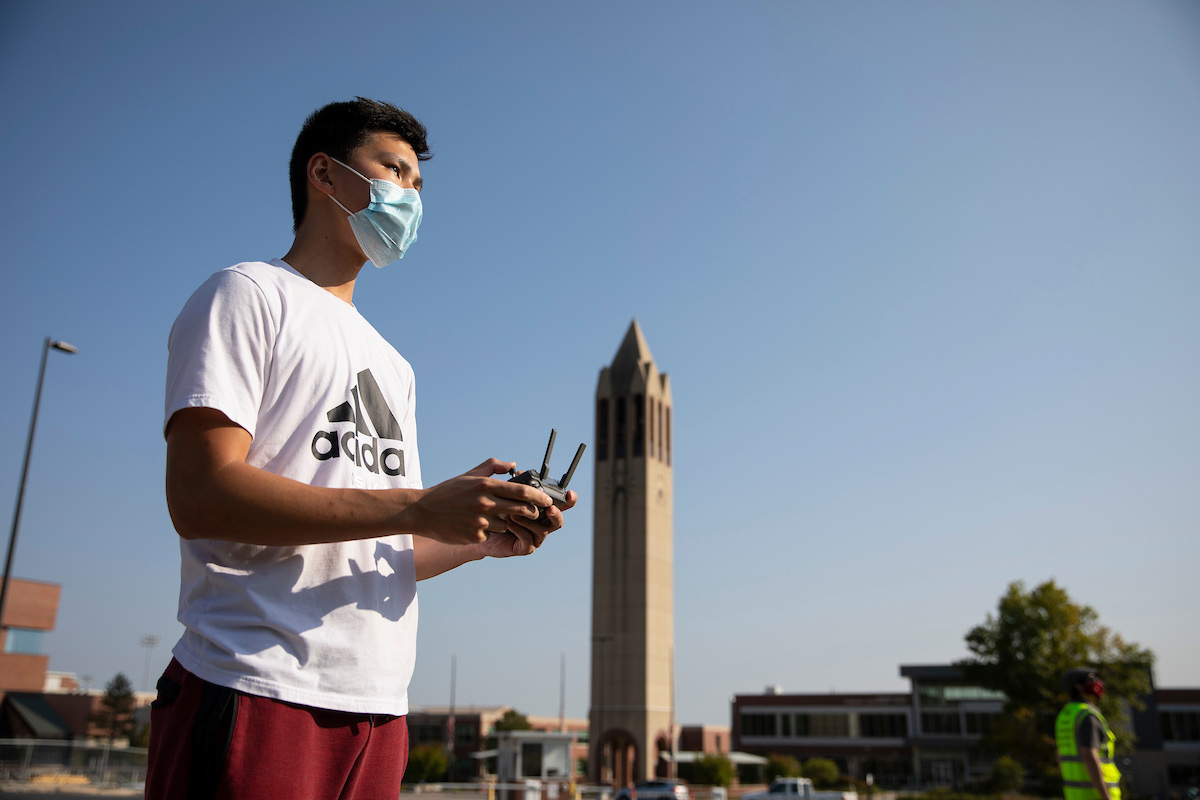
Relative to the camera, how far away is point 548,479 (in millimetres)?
1752

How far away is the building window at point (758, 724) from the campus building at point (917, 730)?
0.08 m

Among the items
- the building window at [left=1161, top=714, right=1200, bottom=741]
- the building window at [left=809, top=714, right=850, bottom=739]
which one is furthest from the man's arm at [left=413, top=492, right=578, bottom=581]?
the building window at [left=809, top=714, right=850, bottom=739]

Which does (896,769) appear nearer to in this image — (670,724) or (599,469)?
(670,724)

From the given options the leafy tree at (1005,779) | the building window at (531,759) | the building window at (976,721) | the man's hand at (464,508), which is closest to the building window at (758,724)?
the building window at (976,721)

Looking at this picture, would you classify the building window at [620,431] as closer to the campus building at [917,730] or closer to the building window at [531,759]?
the building window at [531,759]

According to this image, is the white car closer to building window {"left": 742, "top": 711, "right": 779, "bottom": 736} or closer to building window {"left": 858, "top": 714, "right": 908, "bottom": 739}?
building window {"left": 742, "top": 711, "right": 779, "bottom": 736}

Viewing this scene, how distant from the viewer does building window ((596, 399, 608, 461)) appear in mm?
58781

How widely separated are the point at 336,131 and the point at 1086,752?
6.16 metres

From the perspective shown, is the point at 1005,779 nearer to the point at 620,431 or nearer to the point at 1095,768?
the point at 620,431

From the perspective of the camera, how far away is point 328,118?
6.48ft

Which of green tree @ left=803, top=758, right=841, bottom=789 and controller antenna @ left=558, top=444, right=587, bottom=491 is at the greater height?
controller antenna @ left=558, top=444, right=587, bottom=491

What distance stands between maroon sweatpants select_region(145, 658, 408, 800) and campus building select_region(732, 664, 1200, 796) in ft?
212

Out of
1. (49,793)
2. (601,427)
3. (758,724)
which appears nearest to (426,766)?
(601,427)

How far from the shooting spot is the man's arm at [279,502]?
1.35 metres
